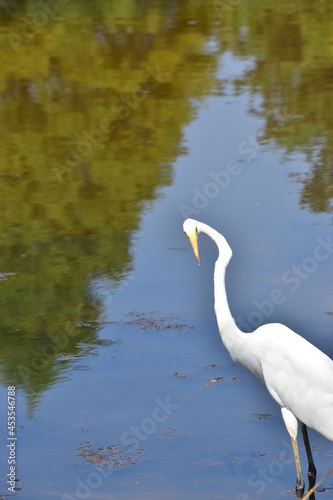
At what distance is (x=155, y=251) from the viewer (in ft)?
24.3

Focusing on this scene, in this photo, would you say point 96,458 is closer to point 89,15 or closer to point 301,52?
point 301,52

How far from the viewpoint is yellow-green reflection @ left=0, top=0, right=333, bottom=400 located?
6723 mm

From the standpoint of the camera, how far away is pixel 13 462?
4637 mm

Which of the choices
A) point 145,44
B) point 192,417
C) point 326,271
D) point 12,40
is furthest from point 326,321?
point 12,40

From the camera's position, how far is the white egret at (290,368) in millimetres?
4227

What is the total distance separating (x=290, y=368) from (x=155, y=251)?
3144 millimetres

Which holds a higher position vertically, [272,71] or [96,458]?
[96,458]

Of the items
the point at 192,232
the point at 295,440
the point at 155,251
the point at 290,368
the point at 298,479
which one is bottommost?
the point at 155,251

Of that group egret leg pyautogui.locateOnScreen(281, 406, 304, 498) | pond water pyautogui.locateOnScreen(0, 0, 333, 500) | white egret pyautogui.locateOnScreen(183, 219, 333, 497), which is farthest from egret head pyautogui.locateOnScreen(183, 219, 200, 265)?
pond water pyautogui.locateOnScreen(0, 0, 333, 500)

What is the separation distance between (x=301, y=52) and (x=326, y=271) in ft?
24.4

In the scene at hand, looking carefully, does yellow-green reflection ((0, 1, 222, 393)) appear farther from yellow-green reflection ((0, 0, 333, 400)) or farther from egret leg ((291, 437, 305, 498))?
egret leg ((291, 437, 305, 498))

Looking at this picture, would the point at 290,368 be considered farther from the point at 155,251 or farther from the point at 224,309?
the point at 155,251

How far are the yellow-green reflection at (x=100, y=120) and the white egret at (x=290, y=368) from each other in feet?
4.61

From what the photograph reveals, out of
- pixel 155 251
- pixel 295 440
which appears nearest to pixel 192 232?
pixel 295 440
